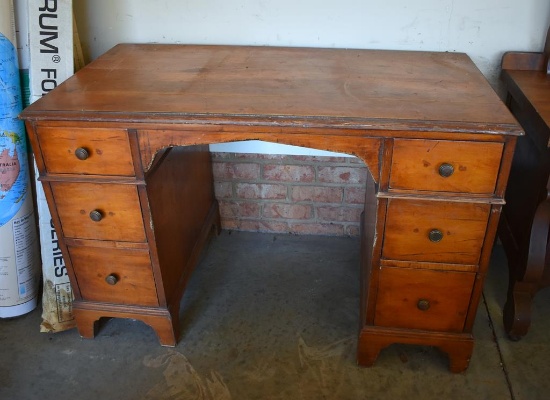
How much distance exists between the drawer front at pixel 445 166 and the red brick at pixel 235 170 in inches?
36.4

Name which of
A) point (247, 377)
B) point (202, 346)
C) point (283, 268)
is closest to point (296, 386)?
point (247, 377)

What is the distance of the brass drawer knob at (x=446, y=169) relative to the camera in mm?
1290

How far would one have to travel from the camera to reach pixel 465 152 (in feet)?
4.18

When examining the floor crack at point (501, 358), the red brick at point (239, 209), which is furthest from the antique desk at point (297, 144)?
the red brick at point (239, 209)

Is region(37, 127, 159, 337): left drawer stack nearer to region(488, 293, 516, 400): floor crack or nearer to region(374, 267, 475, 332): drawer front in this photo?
region(374, 267, 475, 332): drawer front

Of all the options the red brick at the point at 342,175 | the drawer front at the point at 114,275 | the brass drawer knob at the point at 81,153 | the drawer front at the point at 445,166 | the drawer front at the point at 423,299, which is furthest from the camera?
the red brick at the point at 342,175

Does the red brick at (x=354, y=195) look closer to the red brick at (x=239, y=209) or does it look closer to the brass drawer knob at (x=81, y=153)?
the red brick at (x=239, y=209)

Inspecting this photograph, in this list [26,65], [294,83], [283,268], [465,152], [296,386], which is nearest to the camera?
[465,152]

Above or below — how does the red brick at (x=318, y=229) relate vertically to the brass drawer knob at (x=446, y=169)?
below

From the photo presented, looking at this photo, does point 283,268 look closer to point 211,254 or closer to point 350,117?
point 211,254

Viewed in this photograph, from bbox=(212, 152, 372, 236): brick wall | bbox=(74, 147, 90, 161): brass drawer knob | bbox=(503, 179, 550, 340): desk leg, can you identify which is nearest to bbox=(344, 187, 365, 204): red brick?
bbox=(212, 152, 372, 236): brick wall

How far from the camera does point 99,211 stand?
150 cm

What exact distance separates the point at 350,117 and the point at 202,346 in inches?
37.9

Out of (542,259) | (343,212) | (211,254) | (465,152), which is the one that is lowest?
(211,254)
